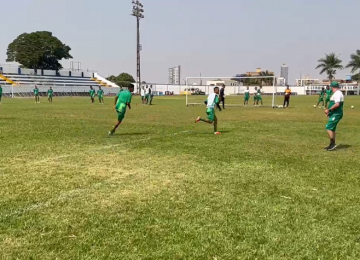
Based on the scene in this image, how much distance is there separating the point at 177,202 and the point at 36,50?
Result: 8913cm

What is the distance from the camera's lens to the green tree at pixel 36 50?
84312 millimetres

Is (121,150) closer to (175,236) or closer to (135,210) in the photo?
→ (135,210)

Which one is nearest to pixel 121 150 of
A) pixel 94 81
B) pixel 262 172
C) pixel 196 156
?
pixel 196 156

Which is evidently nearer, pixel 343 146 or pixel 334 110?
pixel 334 110

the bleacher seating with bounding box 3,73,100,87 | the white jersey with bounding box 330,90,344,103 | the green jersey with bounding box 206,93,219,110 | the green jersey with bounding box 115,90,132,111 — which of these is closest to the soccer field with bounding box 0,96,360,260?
the white jersey with bounding box 330,90,344,103

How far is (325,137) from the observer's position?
11828 mm

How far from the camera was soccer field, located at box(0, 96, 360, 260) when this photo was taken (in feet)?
11.9

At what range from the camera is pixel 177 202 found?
4961 millimetres

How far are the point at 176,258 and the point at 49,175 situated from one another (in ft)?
12.3

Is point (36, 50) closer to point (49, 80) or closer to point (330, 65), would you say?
point (49, 80)

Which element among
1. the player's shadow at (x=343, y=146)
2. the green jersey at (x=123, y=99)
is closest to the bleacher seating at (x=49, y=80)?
the green jersey at (x=123, y=99)

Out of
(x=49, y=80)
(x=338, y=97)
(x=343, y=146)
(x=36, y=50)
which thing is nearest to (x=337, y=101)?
(x=338, y=97)

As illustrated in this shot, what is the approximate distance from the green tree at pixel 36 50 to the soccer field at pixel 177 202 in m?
83.5

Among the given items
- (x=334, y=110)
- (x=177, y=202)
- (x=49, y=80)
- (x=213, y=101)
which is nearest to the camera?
(x=177, y=202)
